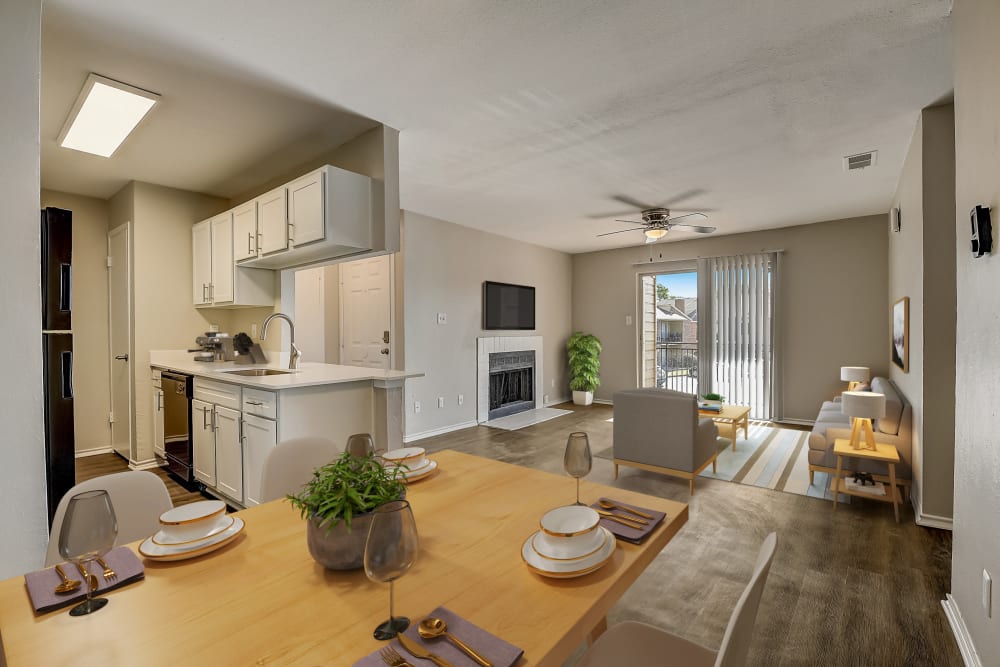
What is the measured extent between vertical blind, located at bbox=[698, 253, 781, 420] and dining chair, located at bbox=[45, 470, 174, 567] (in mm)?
6537

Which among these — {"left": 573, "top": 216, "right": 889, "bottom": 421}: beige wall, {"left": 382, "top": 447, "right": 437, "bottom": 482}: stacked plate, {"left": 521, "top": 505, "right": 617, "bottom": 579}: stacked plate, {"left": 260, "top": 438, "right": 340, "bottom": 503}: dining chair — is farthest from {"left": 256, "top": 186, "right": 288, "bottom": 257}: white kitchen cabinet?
{"left": 573, "top": 216, "right": 889, "bottom": 421}: beige wall

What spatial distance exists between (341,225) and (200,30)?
1.17 m

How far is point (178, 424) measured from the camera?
143 inches


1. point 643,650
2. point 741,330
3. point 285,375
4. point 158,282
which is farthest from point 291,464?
point 741,330

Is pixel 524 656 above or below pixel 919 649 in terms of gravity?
above

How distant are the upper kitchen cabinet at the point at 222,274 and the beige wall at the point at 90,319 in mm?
1102

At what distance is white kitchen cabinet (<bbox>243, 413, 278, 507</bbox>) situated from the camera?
9.24 ft

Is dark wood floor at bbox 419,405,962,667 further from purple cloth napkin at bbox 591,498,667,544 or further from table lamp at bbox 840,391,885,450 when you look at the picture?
table lamp at bbox 840,391,885,450

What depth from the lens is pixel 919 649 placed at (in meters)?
1.82

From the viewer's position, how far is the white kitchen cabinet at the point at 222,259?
3916mm

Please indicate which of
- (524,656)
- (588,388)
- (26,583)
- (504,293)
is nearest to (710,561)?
(524,656)

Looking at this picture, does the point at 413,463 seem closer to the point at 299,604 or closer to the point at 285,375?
the point at 299,604

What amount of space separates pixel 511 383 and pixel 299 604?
5792 millimetres

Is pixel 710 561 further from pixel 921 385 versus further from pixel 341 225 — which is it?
pixel 341 225
